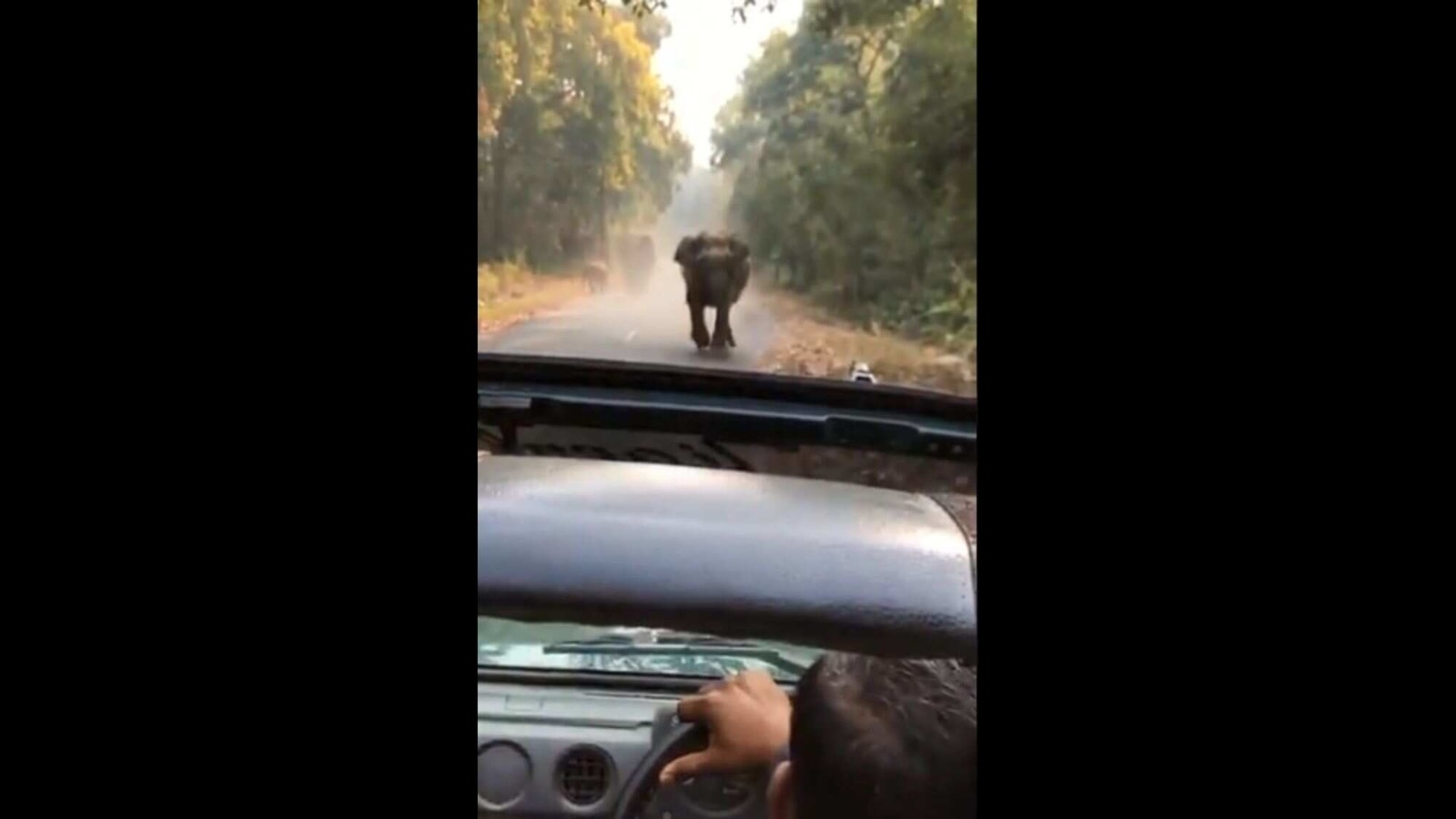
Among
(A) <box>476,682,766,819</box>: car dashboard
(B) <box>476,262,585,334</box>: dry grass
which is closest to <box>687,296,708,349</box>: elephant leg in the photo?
(B) <box>476,262,585,334</box>: dry grass

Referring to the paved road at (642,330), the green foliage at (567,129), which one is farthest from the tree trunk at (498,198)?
the paved road at (642,330)

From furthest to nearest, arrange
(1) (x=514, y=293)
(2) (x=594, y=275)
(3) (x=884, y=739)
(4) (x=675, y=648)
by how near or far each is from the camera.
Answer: (2) (x=594, y=275) → (1) (x=514, y=293) → (4) (x=675, y=648) → (3) (x=884, y=739)

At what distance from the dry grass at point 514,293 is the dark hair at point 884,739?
0.36 meters

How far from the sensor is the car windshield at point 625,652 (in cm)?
97

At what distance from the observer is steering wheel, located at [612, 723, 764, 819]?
1018mm

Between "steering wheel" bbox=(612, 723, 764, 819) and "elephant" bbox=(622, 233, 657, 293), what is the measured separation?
1.35 feet

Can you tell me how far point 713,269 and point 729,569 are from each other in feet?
1.13

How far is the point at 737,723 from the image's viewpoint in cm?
101

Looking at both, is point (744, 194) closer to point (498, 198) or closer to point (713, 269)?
point (713, 269)

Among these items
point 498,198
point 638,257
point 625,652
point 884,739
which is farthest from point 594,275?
point 884,739

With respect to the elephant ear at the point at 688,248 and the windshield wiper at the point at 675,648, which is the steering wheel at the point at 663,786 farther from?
the elephant ear at the point at 688,248
